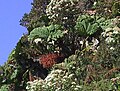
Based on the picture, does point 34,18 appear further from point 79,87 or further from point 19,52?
point 79,87

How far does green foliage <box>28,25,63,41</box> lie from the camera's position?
14266 mm

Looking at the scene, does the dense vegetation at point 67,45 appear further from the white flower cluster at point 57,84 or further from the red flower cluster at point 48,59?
the white flower cluster at point 57,84

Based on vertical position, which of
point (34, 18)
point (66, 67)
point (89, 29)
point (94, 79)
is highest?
point (34, 18)

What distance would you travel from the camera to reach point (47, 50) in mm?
14305

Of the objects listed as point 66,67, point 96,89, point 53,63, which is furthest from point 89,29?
point 96,89

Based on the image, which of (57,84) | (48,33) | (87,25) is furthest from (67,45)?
(57,84)

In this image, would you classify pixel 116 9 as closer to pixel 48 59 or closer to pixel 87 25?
pixel 87 25

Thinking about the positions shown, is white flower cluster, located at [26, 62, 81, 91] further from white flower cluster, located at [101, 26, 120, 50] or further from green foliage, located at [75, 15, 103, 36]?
green foliage, located at [75, 15, 103, 36]

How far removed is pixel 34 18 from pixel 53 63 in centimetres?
458

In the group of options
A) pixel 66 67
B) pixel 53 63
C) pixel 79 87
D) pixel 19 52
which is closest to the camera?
pixel 79 87

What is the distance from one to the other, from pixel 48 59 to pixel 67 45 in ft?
3.00

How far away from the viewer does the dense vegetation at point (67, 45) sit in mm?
11891

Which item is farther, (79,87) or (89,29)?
(89,29)

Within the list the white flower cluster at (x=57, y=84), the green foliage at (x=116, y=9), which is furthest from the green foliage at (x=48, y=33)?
the white flower cluster at (x=57, y=84)
